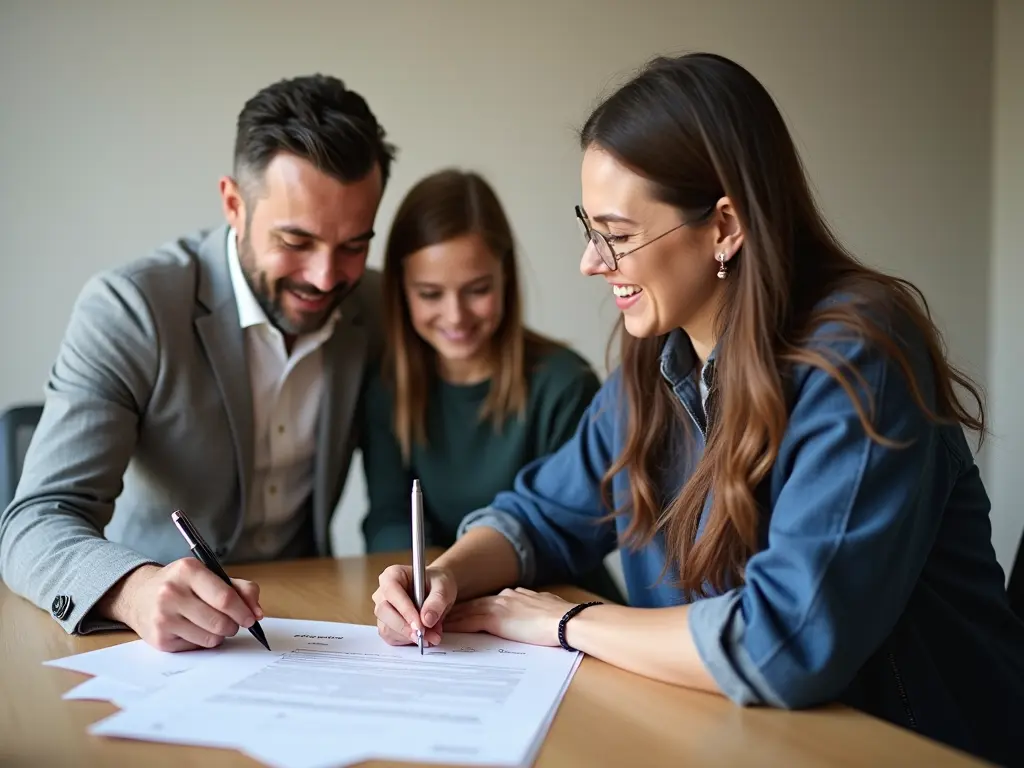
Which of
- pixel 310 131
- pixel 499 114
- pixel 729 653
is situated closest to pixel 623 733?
pixel 729 653

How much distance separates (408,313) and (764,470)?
3.75 ft

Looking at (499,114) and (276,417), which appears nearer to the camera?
(276,417)

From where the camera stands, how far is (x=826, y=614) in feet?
3.24

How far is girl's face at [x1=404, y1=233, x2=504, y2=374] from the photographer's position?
2.03 meters

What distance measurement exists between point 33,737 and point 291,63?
2244mm

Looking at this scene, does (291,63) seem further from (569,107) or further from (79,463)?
(79,463)

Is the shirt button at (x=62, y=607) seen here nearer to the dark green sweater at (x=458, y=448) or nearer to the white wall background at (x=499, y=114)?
the dark green sweater at (x=458, y=448)

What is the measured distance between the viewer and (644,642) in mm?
1093

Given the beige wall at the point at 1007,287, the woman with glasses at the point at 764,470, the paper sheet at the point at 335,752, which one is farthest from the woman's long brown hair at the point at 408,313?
the beige wall at the point at 1007,287

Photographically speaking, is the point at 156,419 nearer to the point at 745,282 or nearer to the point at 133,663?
the point at 133,663

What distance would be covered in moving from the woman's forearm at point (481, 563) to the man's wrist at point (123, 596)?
390 millimetres

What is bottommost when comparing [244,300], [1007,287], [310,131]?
[1007,287]

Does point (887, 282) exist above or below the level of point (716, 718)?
above

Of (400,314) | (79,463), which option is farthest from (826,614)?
(400,314)
